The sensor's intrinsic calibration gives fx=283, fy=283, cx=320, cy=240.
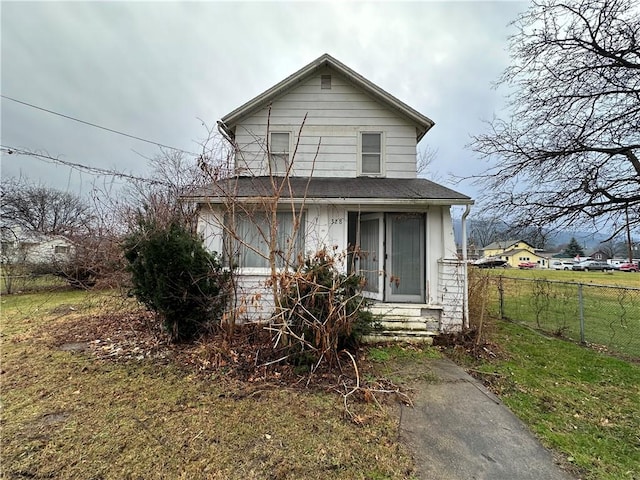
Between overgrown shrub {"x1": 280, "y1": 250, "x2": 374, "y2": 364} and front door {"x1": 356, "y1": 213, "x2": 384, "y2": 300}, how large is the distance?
215cm

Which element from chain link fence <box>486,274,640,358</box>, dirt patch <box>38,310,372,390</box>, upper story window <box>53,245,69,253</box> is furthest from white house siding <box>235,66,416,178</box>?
upper story window <box>53,245,69,253</box>

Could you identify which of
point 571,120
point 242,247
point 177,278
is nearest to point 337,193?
point 242,247

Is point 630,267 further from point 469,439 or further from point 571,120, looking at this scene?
point 469,439

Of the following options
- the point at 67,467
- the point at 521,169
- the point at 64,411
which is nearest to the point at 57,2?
the point at 64,411

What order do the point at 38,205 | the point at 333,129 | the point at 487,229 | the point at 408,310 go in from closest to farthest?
1. the point at 408,310
2. the point at 487,229
3. the point at 333,129
4. the point at 38,205

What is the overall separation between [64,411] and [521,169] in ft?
33.6

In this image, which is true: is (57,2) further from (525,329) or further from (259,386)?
(525,329)

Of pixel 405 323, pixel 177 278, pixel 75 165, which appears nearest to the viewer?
pixel 177 278

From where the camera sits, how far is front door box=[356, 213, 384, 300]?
7.05m

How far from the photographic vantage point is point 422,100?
52.9 feet

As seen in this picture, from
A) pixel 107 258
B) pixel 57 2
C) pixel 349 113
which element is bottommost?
pixel 107 258

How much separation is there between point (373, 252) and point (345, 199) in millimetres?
1668

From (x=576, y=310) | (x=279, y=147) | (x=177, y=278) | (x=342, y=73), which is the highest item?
(x=342, y=73)

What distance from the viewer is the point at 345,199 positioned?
629 centimetres
